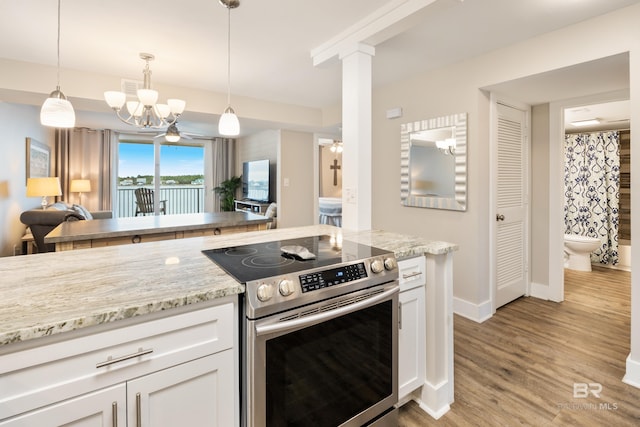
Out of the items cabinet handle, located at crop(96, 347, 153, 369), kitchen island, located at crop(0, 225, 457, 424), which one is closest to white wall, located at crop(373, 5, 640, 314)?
kitchen island, located at crop(0, 225, 457, 424)

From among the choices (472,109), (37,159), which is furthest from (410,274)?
(37,159)

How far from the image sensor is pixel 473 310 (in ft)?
9.46

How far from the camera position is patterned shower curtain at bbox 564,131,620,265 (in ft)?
14.4

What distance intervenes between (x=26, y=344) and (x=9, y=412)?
168mm

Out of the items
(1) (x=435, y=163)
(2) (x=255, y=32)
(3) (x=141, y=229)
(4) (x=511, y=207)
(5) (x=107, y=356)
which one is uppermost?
(2) (x=255, y=32)

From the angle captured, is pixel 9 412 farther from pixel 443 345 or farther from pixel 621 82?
pixel 621 82

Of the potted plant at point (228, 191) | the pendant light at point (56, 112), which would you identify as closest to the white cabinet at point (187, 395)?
the pendant light at point (56, 112)

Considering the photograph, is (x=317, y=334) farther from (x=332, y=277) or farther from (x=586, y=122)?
(x=586, y=122)

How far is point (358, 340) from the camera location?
1.42 meters

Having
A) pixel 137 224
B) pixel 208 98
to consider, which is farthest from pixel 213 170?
pixel 137 224

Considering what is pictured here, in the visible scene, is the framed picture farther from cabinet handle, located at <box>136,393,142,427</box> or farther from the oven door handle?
the oven door handle

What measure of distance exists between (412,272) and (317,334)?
25.9 inches

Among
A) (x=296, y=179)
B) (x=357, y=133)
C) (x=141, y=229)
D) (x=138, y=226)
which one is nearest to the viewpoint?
(x=357, y=133)

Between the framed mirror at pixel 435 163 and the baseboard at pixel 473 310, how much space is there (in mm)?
863
